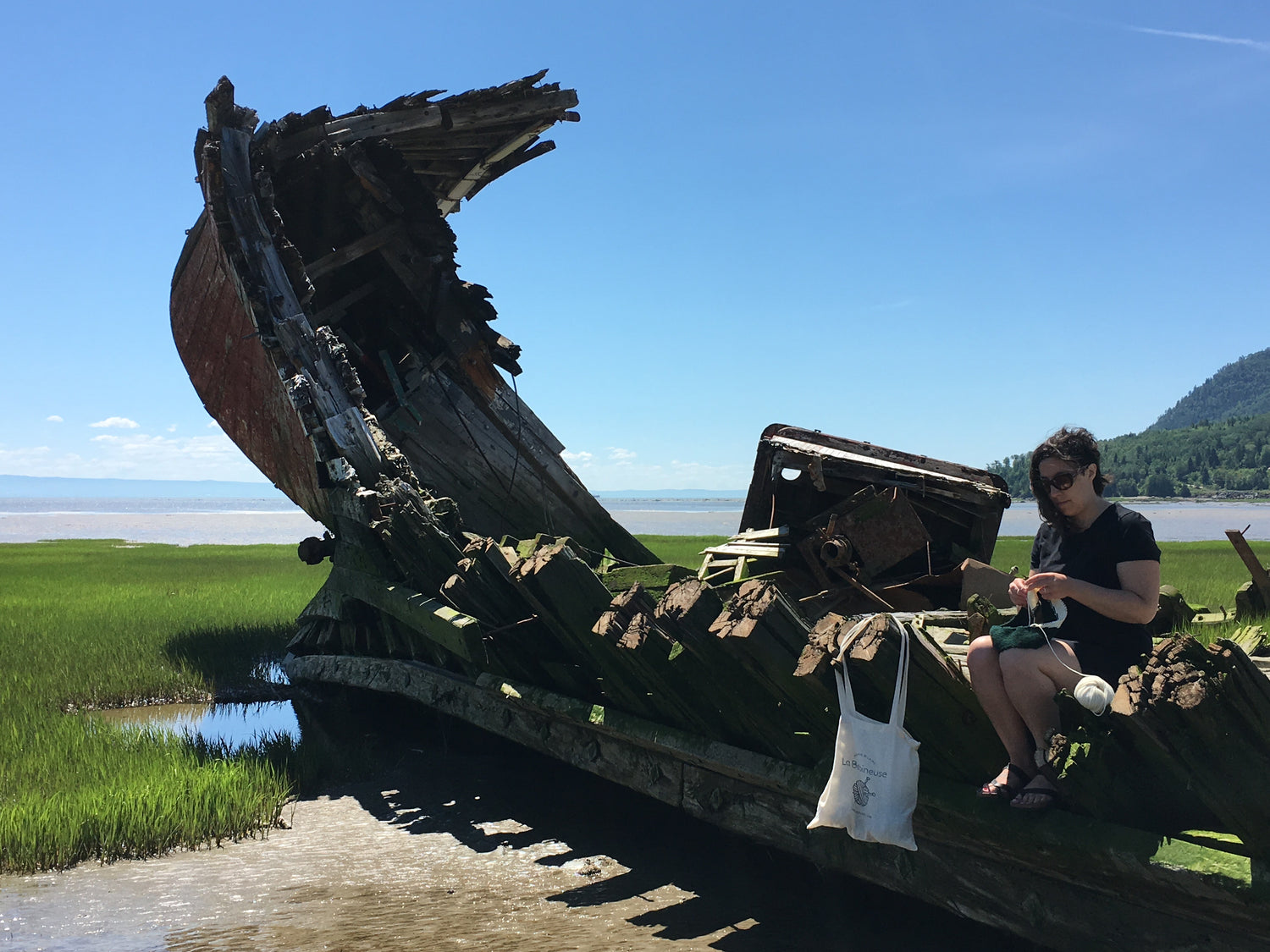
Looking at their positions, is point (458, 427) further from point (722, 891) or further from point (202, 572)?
point (202, 572)

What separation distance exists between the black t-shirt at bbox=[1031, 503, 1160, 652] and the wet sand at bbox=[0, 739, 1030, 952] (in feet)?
4.28

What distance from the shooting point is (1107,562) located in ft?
8.68

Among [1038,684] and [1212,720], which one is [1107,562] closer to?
[1038,684]

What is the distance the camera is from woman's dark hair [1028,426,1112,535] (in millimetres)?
2736

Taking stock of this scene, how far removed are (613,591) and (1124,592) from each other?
115 inches

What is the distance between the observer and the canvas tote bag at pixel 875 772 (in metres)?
2.67

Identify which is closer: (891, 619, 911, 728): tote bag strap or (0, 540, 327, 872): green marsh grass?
(891, 619, 911, 728): tote bag strap

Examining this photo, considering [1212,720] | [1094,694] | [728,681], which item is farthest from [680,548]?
[1212,720]

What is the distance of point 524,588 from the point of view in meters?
4.11

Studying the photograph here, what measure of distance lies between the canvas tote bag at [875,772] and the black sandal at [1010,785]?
21cm

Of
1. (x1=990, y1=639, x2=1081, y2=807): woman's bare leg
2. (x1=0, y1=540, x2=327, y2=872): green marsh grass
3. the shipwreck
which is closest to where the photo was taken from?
the shipwreck

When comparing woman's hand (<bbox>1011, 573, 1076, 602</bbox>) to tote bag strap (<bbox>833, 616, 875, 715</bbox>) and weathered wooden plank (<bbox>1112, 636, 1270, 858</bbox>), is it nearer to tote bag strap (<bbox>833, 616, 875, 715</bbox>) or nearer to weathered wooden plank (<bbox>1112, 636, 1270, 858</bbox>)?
weathered wooden plank (<bbox>1112, 636, 1270, 858</bbox>)

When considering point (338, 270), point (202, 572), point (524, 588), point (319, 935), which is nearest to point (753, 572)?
point (524, 588)

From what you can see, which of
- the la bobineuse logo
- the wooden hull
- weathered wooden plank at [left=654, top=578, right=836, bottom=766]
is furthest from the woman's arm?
the wooden hull
